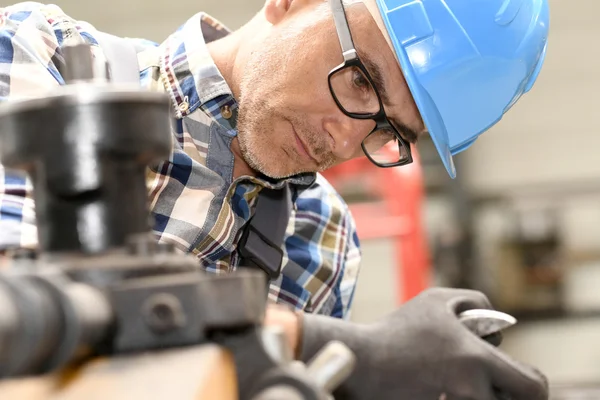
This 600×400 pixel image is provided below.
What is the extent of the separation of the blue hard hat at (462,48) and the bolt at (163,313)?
97 centimetres

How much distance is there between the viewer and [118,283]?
523mm

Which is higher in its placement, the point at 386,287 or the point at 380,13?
the point at 380,13

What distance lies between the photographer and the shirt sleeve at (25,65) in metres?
1.03

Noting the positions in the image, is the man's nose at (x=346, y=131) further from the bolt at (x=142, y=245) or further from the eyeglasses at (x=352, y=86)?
the bolt at (x=142, y=245)

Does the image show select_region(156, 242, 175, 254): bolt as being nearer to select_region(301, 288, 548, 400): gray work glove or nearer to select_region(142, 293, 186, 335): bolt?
select_region(142, 293, 186, 335): bolt

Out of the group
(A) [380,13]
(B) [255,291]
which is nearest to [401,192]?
(A) [380,13]

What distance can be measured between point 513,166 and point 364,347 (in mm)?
5082

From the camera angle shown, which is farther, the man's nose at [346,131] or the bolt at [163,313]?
the man's nose at [346,131]

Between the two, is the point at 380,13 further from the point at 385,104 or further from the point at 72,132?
the point at 72,132

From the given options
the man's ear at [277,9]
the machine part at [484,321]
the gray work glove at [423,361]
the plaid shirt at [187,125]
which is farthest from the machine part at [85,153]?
the man's ear at [277,9]

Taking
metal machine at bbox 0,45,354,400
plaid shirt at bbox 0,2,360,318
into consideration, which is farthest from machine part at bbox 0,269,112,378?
plaid shirt at bbox 0,2,360,318

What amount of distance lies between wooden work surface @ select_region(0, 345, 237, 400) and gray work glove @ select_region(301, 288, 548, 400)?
0.69ft

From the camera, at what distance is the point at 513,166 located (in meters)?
5.58

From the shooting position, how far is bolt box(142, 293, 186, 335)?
1.69ft
